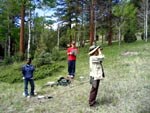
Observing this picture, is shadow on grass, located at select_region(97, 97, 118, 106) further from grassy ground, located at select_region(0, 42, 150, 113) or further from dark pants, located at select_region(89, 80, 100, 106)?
dark pants, located at select_region(89, 80, 100, 106)

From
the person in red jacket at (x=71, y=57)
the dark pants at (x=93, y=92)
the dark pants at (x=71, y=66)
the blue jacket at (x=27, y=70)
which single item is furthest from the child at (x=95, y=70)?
the dark pants at (x=71, y=66)

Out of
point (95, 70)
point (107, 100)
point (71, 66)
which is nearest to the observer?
point (95, 70)

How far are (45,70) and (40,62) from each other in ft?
8.70

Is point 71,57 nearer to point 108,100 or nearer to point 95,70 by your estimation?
point 108,100

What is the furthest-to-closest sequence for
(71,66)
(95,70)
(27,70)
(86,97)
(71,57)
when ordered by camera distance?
1. (71,66)
2. (71,57)
3. (27,70)
4. (86,97)
5. (95,70)

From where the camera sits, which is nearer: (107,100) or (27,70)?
(107,100)

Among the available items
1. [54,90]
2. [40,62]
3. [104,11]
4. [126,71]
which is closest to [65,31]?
[104,11]

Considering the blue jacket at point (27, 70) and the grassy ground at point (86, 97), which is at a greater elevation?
the blue jacket at point (27, 70)

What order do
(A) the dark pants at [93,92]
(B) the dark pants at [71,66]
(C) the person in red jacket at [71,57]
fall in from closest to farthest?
(A) the dark pants at [93,92] → (C) the person in red jacket at [71,57] → (B) the dark pants at [71,66]

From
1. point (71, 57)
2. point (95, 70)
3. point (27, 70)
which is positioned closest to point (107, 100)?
point (95, 70)

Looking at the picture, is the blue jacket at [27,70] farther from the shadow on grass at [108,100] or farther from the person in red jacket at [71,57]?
the shadow on grass at [108,100]

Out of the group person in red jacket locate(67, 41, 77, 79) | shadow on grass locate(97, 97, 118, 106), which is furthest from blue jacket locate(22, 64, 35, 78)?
shadow on grass locate(97, 97, 118, 106)

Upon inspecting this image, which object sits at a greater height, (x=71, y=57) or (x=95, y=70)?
(x=71, y=57)

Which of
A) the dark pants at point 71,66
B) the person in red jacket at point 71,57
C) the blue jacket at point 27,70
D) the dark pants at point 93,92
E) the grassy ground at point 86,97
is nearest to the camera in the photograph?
the dark pants at point 93,92
